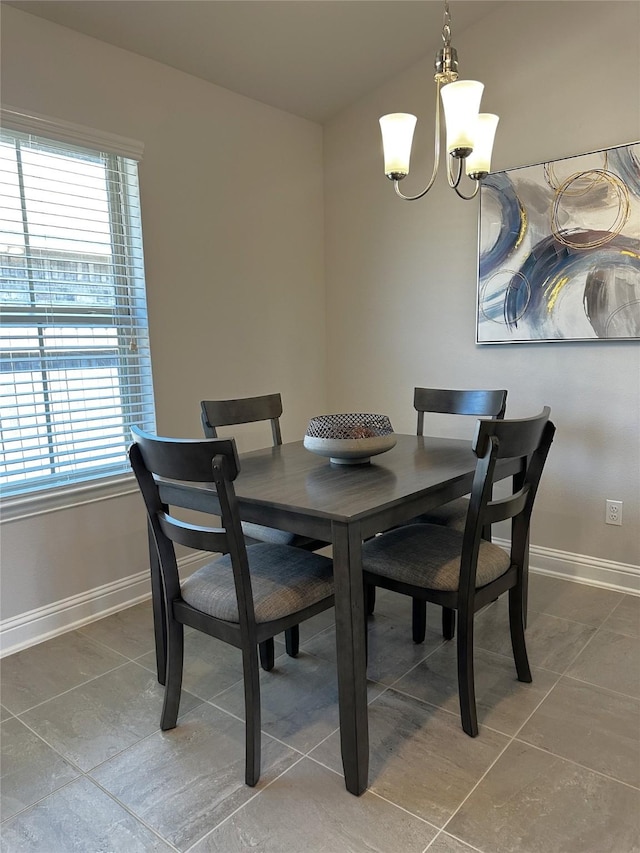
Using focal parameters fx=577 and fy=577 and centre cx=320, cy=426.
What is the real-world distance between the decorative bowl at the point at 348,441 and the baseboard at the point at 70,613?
1.30 meters

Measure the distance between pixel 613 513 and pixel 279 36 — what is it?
9.13ft

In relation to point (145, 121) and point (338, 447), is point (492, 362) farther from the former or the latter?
point (145, 121)

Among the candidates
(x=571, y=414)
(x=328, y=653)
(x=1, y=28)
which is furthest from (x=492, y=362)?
(x=1, y=28)

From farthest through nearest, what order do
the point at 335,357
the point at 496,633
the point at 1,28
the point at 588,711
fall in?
the point at 335,357
the point at 496,633
the point at 1,28
the point at 588,711

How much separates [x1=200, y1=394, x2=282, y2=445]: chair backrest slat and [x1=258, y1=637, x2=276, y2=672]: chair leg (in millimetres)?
850

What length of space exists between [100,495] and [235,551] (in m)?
1.32

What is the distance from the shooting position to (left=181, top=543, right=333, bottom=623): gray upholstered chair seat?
5.30ft

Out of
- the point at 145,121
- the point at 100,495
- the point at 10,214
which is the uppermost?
the point at 145,121

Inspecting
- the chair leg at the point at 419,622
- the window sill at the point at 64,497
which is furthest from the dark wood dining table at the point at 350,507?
the window sill at the point at 64,497

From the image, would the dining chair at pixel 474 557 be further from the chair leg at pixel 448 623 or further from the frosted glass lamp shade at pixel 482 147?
the frosted glass lamp shade at pixel 482 147

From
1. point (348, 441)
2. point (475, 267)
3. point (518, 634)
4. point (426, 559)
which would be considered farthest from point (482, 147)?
point (518, 634)

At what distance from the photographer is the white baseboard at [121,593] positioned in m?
2.38

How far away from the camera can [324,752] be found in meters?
1.71

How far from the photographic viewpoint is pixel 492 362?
10.1ft
